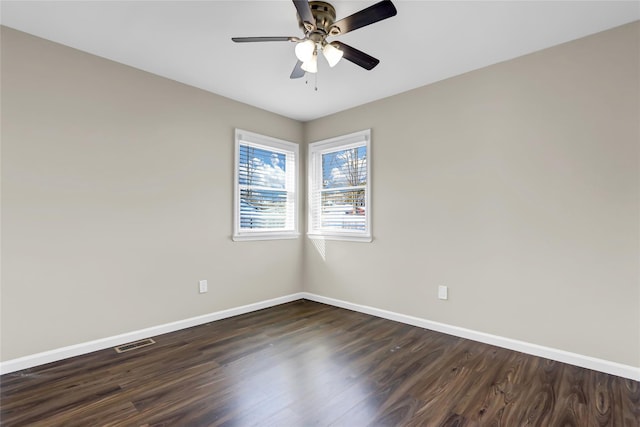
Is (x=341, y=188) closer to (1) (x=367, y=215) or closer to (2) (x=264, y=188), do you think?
(1) (x=367, y=215)

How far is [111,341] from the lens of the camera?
2811 millimetres

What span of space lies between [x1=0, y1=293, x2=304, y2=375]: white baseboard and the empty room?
0.01m

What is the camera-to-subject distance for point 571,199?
2.52 metres

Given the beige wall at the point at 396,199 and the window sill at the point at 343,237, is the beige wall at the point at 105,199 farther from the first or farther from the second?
the window sill at the point at 343,237

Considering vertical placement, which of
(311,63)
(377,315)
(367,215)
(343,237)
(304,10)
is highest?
(304,10)

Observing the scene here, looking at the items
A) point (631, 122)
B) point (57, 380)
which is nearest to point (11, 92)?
point (57, 380)

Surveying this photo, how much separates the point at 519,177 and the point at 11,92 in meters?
4.10

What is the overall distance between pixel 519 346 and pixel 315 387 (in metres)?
1.83

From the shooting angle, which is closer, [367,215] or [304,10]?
[304,10]

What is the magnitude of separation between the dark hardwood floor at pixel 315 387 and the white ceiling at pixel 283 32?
2.55 metres

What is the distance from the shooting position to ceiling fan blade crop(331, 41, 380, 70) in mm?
2148

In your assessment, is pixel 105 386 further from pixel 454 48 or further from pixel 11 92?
pixel 454 48

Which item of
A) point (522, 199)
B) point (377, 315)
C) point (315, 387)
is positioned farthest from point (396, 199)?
point (315, 387)

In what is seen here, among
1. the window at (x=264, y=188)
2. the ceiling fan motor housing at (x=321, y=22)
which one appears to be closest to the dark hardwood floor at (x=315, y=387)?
the window at (x=264, y=188)
